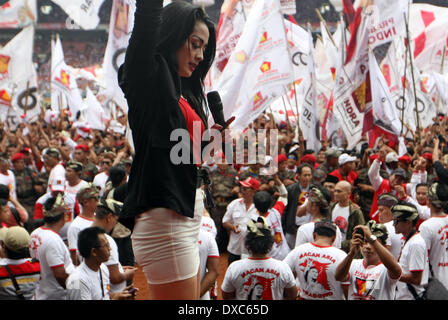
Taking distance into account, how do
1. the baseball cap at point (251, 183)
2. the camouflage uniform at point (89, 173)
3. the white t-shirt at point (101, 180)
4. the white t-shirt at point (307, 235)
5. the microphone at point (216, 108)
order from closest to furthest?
1. the microphone at point (216, 108)
2. the white t-shirt at point (307, 235)
3. the baseball cap at point (251, 183)
4. the white t-shirt at point (101, 180)
5. the camouflage uniform at point (89, 173)

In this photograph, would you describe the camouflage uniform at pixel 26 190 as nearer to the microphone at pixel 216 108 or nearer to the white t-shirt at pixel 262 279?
the white t-shirt at pixel 262 279

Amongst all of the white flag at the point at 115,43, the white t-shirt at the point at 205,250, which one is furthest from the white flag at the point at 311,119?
the white t-shirt at the point at 205,250

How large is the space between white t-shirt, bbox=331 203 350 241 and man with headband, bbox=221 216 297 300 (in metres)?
2.06

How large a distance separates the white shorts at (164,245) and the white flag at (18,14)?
12.1 meters

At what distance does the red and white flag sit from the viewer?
1337 cm

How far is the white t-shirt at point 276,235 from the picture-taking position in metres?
6.67

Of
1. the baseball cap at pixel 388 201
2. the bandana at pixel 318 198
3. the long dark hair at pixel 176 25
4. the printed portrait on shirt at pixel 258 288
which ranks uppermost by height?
the long dark hair at pixel 176 25

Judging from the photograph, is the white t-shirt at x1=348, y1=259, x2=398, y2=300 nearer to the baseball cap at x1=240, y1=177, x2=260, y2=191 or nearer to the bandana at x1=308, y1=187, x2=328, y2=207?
the bandana at x1=308, y1=187, x2=328, y2=207

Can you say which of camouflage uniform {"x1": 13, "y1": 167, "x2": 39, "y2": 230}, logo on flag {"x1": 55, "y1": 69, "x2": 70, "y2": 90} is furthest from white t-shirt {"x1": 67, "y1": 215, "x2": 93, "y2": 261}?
logo on flag {"x1": 55, "y1": 69, "x2": 70, "y2": 90}

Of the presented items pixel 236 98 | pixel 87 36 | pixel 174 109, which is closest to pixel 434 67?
pixel 236 98

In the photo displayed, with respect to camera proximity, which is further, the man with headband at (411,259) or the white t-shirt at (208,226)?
the white t-shirt at (208,226)

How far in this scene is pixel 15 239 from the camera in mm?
4445

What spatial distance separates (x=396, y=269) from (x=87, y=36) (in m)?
49.9

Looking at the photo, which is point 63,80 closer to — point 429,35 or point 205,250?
point 429,35
